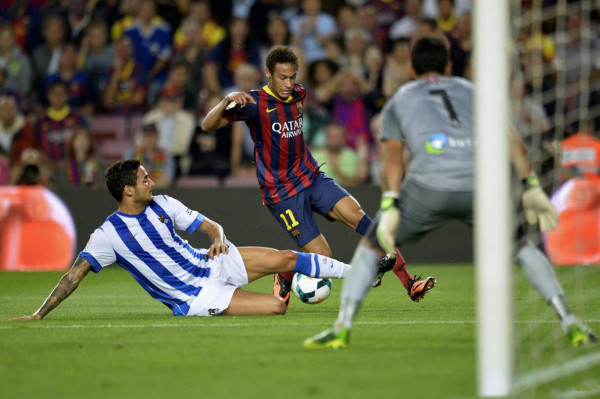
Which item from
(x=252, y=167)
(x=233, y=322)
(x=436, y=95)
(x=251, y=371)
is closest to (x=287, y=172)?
(x=233, y=322)

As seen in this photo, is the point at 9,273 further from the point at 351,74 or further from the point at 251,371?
the point at 251,371

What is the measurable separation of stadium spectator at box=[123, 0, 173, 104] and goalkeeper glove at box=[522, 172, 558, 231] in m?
10.6

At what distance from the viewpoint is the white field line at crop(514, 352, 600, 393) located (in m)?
4.52

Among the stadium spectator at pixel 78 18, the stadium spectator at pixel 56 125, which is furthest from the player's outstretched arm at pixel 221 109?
the stadium spectator at pixel 78 18

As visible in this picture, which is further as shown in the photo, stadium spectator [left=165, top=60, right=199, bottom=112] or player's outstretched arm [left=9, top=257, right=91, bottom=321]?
stadium spectator [left=165, top=60, right=199, bottom=112]

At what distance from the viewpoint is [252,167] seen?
13.5 meters

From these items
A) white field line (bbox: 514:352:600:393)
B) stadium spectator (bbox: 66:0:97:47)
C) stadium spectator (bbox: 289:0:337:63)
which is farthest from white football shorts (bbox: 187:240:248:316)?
stadium spectator (bbox: 66:0:97:47)

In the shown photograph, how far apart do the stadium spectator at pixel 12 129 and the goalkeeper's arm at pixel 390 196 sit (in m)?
9.71

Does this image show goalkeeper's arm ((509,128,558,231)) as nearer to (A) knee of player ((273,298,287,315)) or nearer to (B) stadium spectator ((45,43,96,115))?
(A) knee of player ((273,298,287,315))

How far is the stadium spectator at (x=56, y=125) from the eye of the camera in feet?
46.9

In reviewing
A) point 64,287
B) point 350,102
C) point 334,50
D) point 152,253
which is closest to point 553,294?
point 152,253

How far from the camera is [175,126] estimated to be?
46.3 ft

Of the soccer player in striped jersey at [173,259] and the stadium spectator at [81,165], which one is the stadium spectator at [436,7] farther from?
the soccer player in striped jersey at [173,259]

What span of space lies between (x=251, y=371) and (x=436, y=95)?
186 cm
